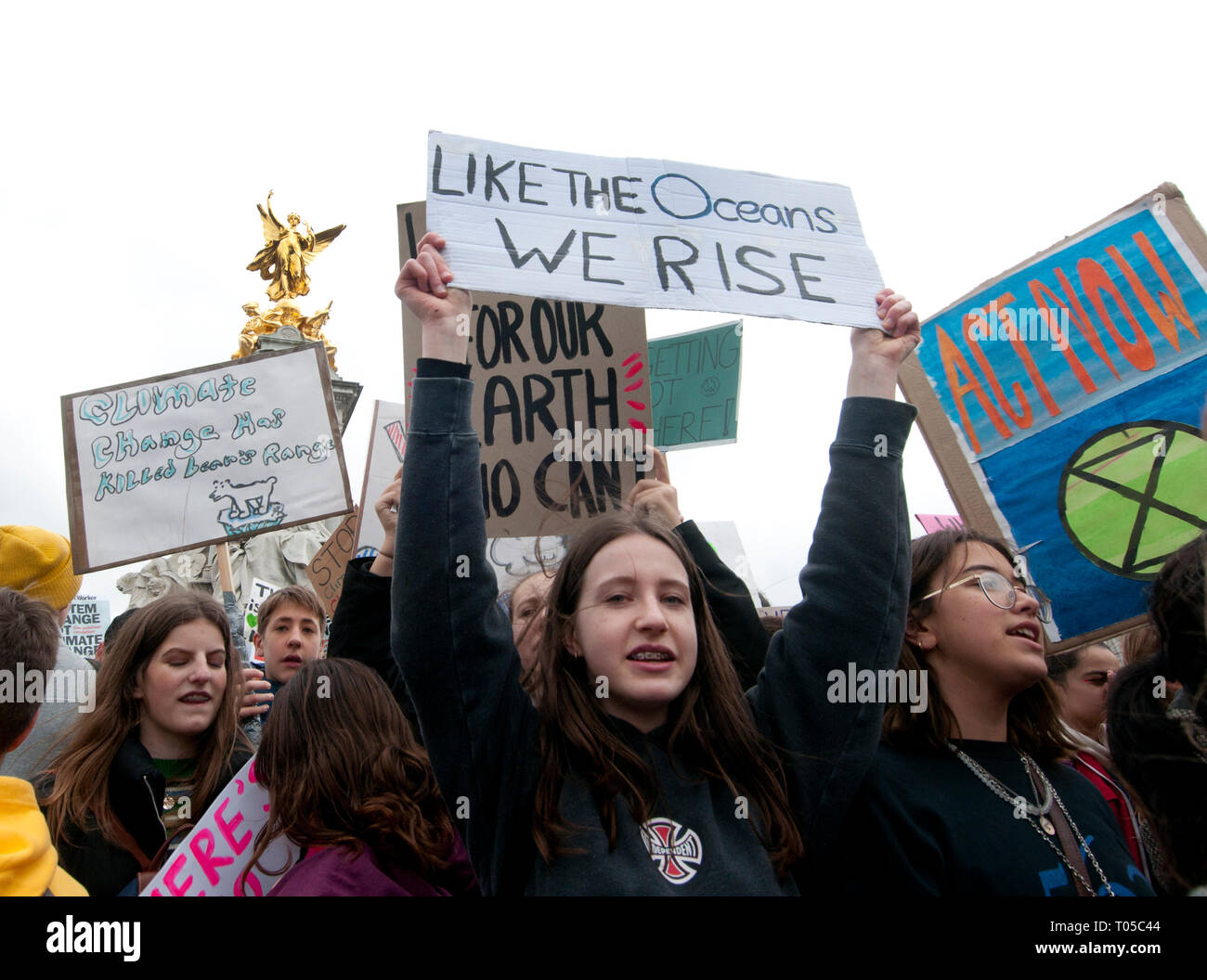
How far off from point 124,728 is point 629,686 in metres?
2.02

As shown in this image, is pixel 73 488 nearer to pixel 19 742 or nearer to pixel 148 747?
pixel 148 747

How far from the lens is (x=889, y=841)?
2006mm

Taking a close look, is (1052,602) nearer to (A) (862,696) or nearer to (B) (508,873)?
(A) (862,696)

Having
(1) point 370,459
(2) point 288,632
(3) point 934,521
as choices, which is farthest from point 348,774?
(3) point 934,521

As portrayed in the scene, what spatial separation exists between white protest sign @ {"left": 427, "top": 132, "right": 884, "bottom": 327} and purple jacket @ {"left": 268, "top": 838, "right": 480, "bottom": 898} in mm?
1417

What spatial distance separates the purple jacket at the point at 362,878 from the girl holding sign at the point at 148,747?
2.30 feet

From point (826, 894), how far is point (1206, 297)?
7.83ft

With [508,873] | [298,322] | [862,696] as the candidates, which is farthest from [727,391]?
[298,322]

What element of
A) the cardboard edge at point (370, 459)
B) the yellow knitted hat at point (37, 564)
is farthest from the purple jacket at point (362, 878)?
the cardboard edge at point (370, 459)

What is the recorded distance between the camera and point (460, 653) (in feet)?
6.13

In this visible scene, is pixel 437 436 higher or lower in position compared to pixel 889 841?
higher

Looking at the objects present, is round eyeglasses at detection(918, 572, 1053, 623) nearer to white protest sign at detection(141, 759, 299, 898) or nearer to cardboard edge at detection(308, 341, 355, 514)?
white protest sign at detection(141, 759, 299, 898)

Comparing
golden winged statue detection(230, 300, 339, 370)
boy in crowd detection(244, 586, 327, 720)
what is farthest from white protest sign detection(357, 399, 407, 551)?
golden winged statue detection(230, 300, 339, 370)

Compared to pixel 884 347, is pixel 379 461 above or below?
above
